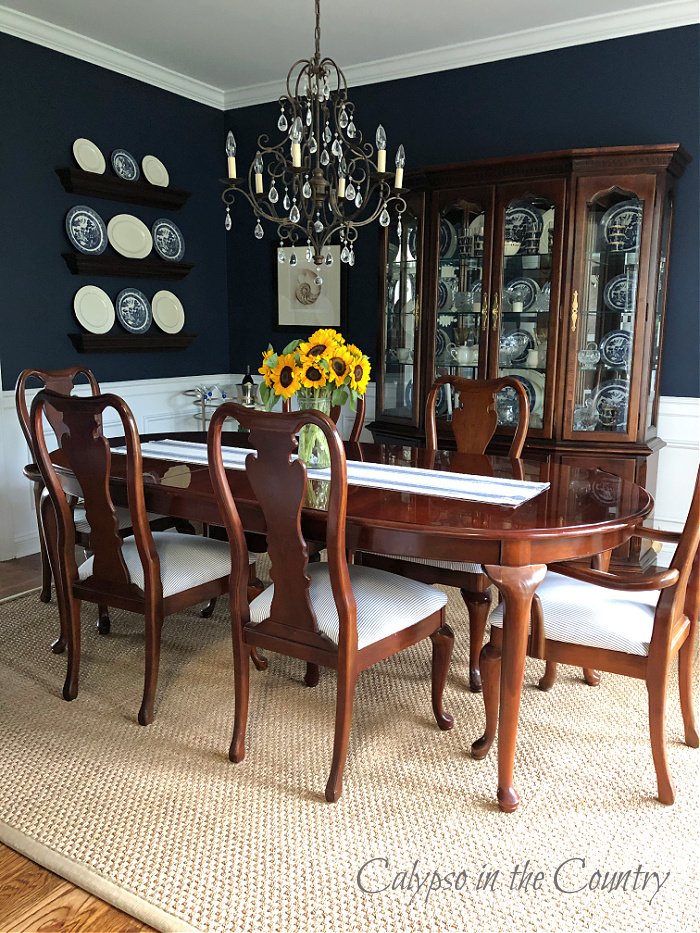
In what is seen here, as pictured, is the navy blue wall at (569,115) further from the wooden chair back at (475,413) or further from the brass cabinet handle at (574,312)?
the wooden chair back at (475,413)

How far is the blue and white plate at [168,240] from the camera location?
4578 mm

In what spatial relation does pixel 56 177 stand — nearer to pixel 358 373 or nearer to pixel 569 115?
pixel 358 373

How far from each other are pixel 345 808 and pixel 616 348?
8.12ft

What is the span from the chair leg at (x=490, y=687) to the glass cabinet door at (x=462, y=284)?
2.01 metres

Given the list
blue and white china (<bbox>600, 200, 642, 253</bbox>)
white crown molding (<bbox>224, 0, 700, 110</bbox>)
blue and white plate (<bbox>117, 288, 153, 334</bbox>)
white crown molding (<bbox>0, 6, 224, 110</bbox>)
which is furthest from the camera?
blue and white plate (<bbox>117, 288, 153, 334</bbox>)

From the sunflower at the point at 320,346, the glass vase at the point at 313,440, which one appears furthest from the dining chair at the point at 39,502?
the sunflower at the point at 320,346

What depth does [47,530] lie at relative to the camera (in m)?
2.95

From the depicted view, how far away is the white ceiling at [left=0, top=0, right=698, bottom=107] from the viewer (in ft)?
11.8

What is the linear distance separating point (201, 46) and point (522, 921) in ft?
14.0

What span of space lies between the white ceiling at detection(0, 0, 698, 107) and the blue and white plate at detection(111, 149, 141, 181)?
464 millimetres

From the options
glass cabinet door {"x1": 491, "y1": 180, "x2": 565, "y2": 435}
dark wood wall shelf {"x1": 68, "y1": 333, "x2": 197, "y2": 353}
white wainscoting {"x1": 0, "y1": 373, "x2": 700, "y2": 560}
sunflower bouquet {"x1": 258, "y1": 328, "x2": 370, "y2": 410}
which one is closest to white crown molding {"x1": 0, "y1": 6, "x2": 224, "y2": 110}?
dark wood wall shelf {"x1": 68, "y1": 333, "x2": 197, "y2": 353}

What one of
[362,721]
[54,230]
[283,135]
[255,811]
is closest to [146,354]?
[54,230]

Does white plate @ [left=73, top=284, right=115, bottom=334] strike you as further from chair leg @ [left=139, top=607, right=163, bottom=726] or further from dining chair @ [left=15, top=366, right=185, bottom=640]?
chair leg @ [left=139, top=607, right=163, bottom=726]

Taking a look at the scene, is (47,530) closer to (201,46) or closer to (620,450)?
(620,450)
